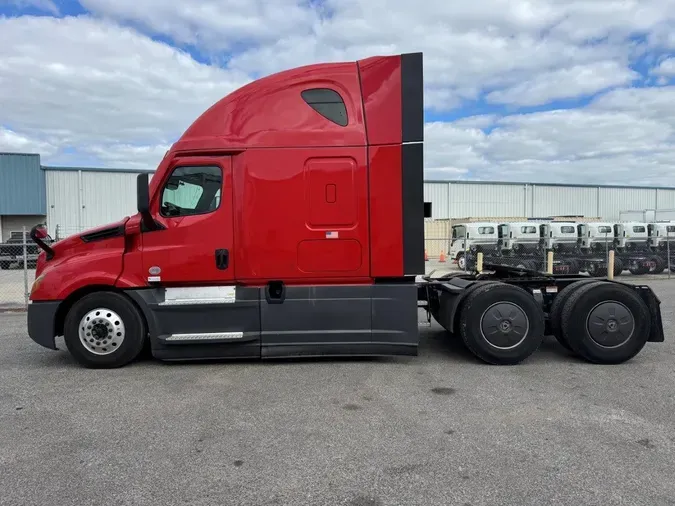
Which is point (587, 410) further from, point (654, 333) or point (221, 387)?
point (221, 387)

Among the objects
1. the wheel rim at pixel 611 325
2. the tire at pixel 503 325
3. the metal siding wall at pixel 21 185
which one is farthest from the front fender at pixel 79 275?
the metal siding wall at pixel 21 185

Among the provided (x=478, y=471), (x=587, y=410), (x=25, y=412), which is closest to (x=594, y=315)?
(x=587, y=410)

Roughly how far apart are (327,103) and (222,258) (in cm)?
220

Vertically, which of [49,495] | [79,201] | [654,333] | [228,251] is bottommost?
[49,495]

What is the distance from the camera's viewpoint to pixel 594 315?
6203 millimetres

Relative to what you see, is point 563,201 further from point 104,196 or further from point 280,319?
point 280,319

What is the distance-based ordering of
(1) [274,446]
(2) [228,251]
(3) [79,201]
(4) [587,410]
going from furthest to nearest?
(3) [79,201], (2) [228,251], (4) [587,410], (1) [274,446]

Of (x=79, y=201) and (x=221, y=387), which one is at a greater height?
(x=79, y=201)

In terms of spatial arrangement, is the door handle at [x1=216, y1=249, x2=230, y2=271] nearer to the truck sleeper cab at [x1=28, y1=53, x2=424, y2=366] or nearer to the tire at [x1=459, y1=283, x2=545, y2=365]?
the truck sleeper cab at [x1=28, y1=53, x2=424, y2=366]

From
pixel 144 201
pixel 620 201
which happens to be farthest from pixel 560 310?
pixel 620 201

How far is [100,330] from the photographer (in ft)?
19.6

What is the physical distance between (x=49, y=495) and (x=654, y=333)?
257 inches

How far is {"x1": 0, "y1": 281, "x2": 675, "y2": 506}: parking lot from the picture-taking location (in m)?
3.23

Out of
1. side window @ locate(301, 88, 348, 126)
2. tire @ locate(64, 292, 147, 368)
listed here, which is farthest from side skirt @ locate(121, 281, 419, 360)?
side window @ locate(301, 88, 348, 126)
